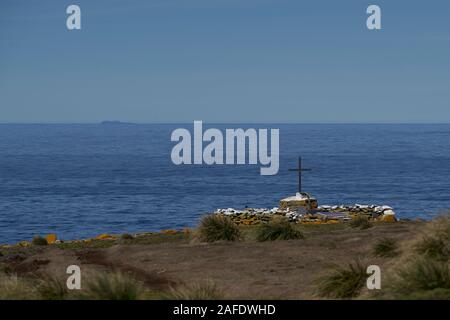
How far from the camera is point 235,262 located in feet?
68.2

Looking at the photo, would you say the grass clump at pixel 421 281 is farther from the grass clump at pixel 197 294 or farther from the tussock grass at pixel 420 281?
the grass clump at pixel 197 294

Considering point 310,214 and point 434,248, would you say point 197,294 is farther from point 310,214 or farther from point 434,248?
point 310,214

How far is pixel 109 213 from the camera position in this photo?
246 ft

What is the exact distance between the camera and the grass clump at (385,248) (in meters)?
19.5

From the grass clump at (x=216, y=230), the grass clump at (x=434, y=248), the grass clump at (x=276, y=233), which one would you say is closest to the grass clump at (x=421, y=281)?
the grass clump at (x=434, y=248)

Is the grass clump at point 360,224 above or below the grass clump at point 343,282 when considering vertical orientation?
below

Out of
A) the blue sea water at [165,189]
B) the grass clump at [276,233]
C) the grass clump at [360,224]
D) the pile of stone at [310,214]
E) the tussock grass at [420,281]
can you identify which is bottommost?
the blue sea water at [165,189]

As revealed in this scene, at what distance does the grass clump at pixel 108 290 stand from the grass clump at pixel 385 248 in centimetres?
813

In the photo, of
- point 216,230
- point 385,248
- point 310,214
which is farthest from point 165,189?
point 385,248

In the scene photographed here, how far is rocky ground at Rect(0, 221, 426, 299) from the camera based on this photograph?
1750 cm

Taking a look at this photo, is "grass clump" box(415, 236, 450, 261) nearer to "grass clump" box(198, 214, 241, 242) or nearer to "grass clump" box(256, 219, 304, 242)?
"grass clump" box(256, 219, 304, 242)
